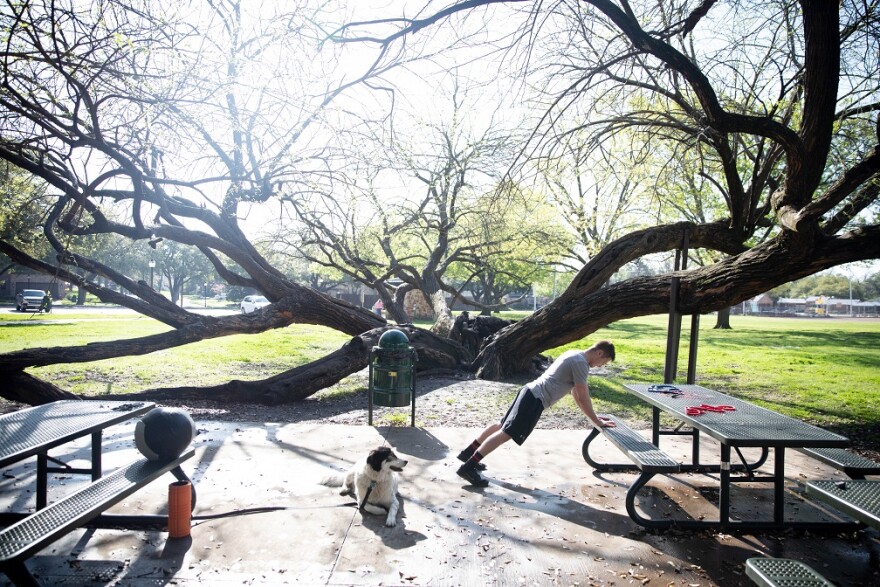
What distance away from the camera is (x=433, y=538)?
4.05 m

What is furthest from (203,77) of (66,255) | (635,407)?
(635,407)

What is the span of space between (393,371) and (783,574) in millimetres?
4957

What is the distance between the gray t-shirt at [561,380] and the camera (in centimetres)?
527

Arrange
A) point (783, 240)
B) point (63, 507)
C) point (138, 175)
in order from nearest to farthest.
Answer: point (63, 507) < point (783, 240) < point (138, 175)

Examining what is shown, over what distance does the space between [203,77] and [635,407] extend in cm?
769

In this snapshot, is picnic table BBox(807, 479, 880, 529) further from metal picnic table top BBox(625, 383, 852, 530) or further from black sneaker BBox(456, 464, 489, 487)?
black sneaker BBox(456, 464, 489, 487)

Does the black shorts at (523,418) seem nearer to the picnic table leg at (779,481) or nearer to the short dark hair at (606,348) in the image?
the short dark hair at (606,348)

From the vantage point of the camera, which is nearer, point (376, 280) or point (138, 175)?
point (138, 175)

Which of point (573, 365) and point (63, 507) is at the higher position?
point (573, 365)

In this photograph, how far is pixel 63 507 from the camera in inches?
126

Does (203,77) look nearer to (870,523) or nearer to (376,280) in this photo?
(870,523)

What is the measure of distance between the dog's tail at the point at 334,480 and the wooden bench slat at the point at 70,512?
1.34 meters

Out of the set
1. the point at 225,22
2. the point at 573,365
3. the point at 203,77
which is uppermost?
the point at 225,22

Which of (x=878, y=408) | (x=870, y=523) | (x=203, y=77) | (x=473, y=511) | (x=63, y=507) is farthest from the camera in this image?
(x=878, y=408)
